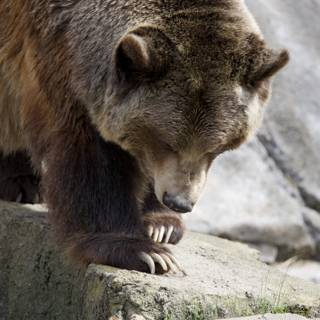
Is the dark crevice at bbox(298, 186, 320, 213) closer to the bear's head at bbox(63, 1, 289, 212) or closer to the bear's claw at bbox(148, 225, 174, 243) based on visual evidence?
the bear's claw at bbox(148, 225, 174, 243)

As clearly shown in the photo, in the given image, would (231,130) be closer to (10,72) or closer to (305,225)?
(10,72)

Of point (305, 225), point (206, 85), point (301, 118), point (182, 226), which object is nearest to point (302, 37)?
point (301, 118)

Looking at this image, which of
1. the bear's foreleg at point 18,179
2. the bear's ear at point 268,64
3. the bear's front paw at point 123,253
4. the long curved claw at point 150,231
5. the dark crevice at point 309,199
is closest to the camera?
the bear's front paw at point 123,253

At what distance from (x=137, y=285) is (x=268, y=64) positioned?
1650 millimetres

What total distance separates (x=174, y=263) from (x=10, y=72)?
188 centimetres

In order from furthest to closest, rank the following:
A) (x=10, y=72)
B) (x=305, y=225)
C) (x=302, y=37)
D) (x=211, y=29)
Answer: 1. (x=302, y=37)
2. (x=305, y=225)
3. (x=10, y=72)
4. (x=211, y=29)

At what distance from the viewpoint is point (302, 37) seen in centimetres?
1233

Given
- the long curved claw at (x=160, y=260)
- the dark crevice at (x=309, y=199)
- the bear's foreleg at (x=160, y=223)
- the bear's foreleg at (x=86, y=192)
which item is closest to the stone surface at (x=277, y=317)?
the long curved claw at (x=160, y=260)

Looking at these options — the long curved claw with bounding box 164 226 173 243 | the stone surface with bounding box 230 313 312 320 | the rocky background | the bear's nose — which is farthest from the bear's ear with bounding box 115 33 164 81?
the rocky background

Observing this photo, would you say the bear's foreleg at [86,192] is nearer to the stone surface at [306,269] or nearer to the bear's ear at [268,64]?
the bear's ear at [268,64]

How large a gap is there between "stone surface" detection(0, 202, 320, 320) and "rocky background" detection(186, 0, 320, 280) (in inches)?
115

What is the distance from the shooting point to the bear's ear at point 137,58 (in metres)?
5.98

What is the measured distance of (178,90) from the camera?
612 centimetres

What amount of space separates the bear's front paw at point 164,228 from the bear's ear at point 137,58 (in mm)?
1307
